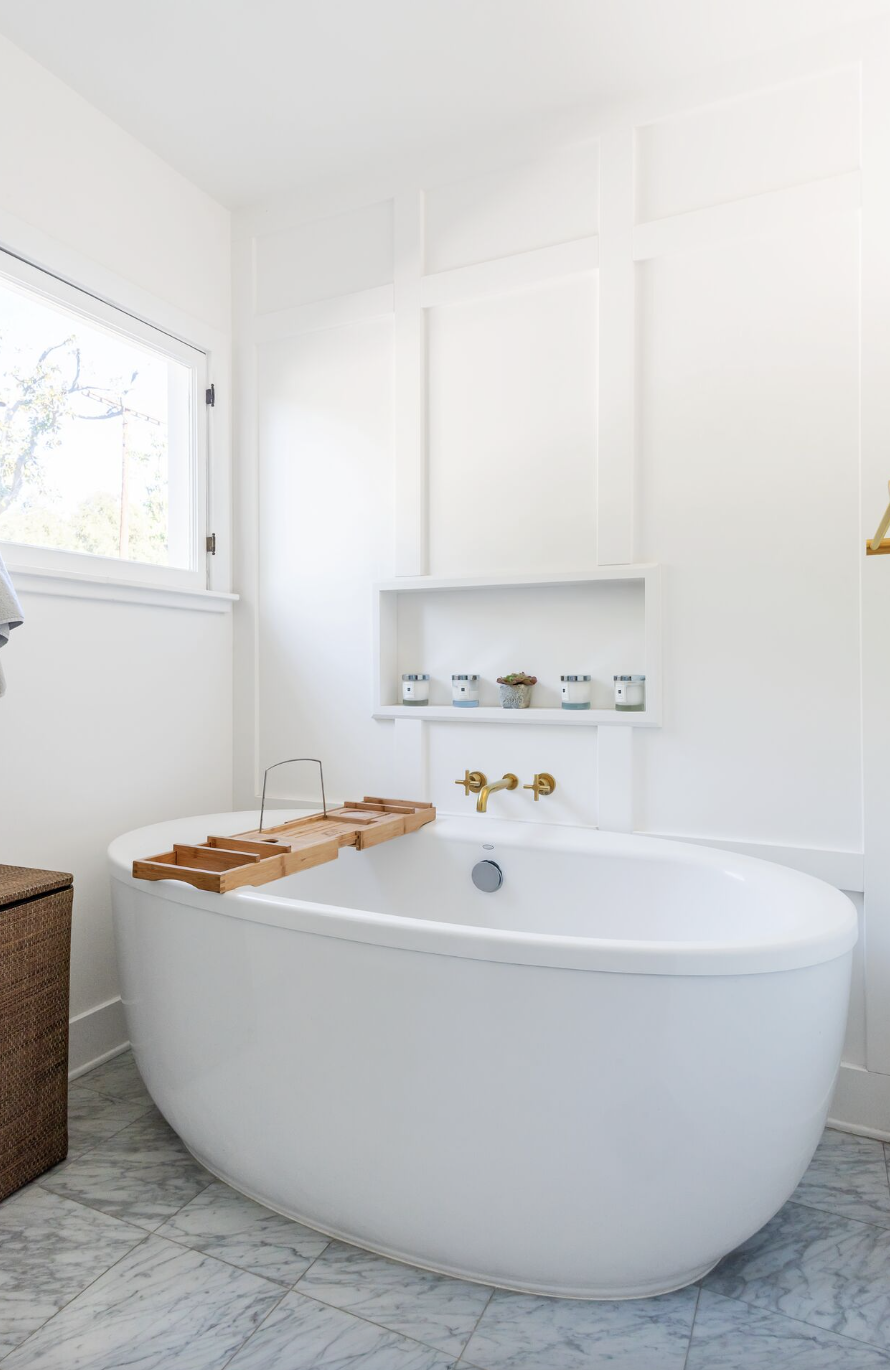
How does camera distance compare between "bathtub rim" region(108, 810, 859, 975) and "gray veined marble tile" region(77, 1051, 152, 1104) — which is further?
"gray veined marble tile" region(77, 1051, 152, 1104)

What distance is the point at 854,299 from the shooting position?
1.88 metres

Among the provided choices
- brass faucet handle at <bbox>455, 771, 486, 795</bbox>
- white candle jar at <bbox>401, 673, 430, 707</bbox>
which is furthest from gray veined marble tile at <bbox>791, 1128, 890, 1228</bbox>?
white candle jar at <bbox>401, 673, 430, 707</bbox>

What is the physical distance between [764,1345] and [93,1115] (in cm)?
147

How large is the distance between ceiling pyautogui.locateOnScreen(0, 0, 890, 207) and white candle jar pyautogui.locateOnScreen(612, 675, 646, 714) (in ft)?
4.90

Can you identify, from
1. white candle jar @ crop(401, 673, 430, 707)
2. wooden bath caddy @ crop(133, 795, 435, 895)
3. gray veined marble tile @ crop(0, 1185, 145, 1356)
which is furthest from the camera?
white candle jar @ crop(401, 673, 430, 707)

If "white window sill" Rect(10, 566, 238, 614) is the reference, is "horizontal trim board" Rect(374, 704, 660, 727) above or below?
below

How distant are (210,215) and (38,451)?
109cm

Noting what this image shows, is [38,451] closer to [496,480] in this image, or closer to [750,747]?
[496,480]

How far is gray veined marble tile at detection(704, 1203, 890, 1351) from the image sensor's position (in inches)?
51.9

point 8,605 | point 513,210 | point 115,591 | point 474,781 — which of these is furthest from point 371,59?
point 474,781

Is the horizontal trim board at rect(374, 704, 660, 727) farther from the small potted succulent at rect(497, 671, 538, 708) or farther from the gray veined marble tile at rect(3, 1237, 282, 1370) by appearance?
the gray veined marble tile at rect(3, 1237, 282, 1370)

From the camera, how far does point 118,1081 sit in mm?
2092

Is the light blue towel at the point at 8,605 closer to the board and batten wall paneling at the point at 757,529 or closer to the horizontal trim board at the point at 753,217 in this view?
the board and batten wall paneling at the point at 757,529

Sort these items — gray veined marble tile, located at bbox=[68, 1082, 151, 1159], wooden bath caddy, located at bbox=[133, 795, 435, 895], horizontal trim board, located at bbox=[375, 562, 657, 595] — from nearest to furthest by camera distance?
wooden bath caddy, located at bbox=[133, 795, 435, 895]
gray veined marble tile, located at bbox=[68, 1082, 151, 1159]
horizontal trim board, located at bbox=[375, 562, 657, 595]
